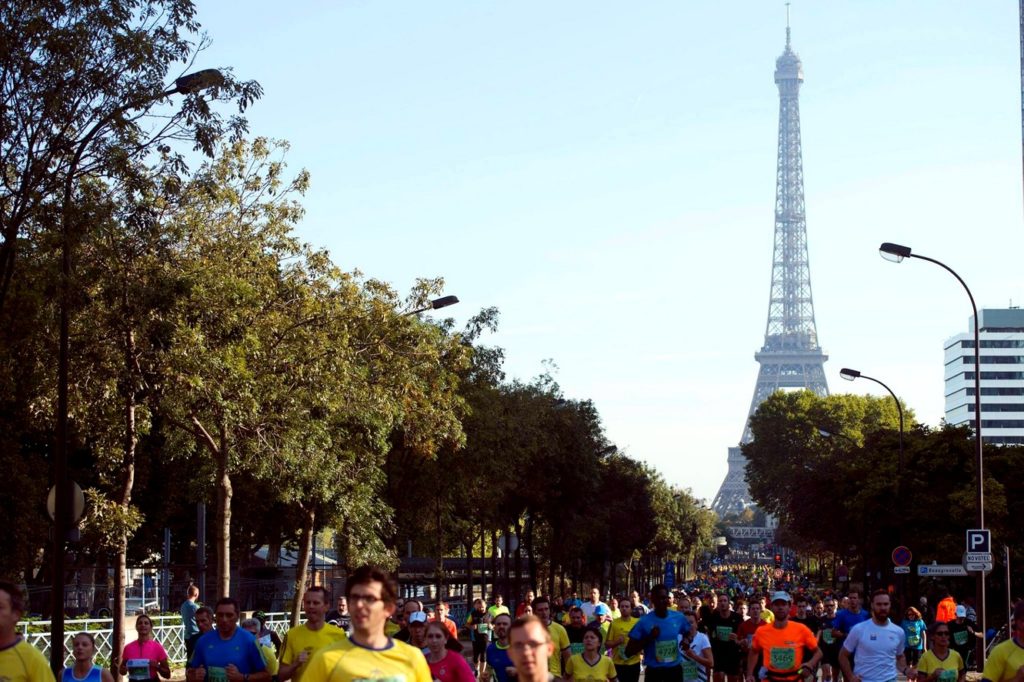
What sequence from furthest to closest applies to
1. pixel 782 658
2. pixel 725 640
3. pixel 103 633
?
pixel 103 633
pixel 725 640
pixel 782 658

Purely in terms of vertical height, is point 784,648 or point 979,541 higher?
point 979,541

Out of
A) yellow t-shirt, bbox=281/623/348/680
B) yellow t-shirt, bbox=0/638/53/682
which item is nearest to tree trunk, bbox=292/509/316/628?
yellow t-shirt, bbox=281/623/348/680

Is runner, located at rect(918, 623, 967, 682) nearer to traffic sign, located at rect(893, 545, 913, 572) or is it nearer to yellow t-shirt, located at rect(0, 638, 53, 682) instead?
yellow t-shirt, located at rect(0, 638, 53, 682)

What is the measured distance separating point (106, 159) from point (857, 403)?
103805 mm

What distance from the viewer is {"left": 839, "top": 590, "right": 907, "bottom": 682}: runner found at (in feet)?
53.0

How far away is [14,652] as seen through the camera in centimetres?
789

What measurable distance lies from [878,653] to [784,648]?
3.20ft

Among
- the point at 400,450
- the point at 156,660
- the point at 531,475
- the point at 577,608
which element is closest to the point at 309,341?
the point at 577,608

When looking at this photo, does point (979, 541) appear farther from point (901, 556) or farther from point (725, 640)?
point (901, 556)

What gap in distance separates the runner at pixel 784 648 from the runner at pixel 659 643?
2.94 ft

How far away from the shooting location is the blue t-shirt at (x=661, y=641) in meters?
17.4

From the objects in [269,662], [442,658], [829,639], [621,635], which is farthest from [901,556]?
[269,662]

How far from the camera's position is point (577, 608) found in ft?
65.2

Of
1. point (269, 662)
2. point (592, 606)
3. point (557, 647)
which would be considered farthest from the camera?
point (592, 606)
